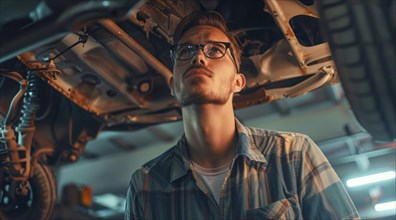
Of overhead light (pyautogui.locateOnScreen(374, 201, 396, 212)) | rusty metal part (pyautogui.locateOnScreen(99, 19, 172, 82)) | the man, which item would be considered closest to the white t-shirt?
the man

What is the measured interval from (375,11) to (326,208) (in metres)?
0.77

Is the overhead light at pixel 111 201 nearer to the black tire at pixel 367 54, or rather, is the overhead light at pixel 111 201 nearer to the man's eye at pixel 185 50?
the man's eye at pixel 185 50

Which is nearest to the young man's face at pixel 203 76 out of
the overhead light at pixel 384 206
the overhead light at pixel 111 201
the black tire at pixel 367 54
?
the black tire at pixel 367 54

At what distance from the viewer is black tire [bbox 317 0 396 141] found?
53.6 inches

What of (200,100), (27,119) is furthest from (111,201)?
(200,100)

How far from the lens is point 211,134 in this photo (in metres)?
2.08

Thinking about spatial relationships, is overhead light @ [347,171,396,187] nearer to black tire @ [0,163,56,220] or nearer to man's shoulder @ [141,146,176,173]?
man's shoulder @ [141,146,176,173]

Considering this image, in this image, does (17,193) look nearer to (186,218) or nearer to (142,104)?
(142,104)

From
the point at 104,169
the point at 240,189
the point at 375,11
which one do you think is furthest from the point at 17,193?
the point at 104,169

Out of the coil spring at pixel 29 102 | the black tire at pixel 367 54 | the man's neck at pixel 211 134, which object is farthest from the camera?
the coil spring at pixel 29 102

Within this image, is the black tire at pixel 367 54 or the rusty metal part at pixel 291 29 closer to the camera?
the black tire at pixel 367 54

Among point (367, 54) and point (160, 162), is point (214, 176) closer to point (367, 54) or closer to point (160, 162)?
point (160, 162)

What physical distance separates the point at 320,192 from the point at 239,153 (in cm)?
34

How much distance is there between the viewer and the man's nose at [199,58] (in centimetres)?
207
